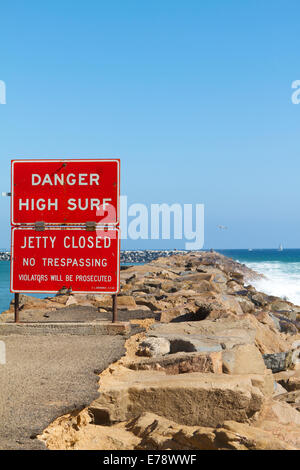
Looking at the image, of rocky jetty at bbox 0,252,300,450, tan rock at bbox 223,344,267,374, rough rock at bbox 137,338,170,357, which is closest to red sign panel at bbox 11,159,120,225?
rocky jetty at bbox 0,252,300,450

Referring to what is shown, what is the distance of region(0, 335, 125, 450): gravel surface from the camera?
3664 millimetres

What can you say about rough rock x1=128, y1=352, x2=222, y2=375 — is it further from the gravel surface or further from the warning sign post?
the warning sign post

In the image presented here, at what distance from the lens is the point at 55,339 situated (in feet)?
23.0

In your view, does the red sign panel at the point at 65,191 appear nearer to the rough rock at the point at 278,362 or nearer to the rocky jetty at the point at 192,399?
the rocky jetty at the point at 192,399

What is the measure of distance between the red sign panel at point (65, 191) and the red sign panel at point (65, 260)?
0.18 m

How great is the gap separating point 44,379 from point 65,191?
356 centimetres

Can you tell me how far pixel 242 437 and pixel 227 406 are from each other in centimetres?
69

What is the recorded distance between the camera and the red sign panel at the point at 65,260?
784 centimetres

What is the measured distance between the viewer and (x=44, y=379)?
477cm

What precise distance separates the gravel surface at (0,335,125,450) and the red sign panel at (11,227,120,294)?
3.18 feet

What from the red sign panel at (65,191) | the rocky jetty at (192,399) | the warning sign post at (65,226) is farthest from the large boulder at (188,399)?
the red sign panel at (65,191)

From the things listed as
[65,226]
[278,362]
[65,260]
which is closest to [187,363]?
[278,362]
